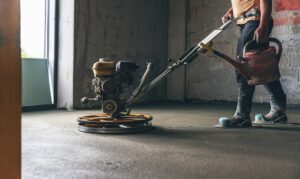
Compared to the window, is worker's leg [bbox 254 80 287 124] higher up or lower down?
lower down

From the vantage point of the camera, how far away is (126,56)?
18.5 feet

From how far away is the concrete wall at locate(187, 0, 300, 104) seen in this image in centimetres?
550

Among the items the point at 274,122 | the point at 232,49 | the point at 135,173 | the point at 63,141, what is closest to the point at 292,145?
the point at 274,122

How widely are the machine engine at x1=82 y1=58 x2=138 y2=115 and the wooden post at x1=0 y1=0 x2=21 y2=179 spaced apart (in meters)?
2.19

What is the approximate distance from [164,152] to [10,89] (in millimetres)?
1558

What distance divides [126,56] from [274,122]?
267 centimetres

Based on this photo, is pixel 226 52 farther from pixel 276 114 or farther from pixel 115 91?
pixel 115 91

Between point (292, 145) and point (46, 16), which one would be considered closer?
point (292, 145)

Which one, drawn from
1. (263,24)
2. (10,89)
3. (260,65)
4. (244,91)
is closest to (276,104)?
(244,91)

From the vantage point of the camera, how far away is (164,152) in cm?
231

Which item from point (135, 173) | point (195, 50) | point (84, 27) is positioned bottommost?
point (135, 173)

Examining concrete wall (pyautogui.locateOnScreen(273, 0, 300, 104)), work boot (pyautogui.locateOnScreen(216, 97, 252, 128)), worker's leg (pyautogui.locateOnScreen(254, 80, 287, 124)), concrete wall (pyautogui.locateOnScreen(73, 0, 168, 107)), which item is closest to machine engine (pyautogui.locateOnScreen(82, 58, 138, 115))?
work boot (pyautogui.locateOnScreen(216, 97, 252, 128))

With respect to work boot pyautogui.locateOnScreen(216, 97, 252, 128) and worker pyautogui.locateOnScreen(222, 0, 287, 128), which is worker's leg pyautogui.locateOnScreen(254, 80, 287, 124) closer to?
worker pyautogui.locateOnScreen(222, 0, 287, 128)

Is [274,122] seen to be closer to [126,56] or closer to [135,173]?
[135,173]
